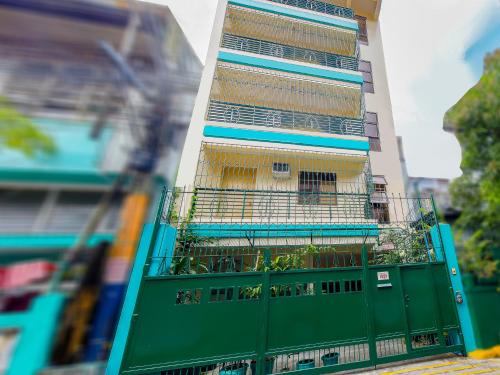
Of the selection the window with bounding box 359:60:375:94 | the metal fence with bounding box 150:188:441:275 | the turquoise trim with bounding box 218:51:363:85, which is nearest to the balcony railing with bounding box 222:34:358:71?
the turquoise trim with bounding box 218:51:363:85

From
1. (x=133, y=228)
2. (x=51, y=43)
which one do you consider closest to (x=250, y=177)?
(x=133, y=228)

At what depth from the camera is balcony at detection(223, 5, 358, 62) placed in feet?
25.7

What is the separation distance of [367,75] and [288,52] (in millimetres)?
4499

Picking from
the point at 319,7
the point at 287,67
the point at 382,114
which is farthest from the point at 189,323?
the point at 319,7

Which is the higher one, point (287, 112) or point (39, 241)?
point (287, 112)

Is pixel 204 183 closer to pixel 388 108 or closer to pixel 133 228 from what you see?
pixel 133 228

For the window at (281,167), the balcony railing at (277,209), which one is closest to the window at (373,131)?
the balcony railing at (277,209)

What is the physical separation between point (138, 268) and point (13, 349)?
1085 mm

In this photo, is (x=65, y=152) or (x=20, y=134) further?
(x=65, y=152)

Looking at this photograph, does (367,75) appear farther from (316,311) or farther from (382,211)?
(316,311)

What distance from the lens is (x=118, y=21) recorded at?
2764 mm

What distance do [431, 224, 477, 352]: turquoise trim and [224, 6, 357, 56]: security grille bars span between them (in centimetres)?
884

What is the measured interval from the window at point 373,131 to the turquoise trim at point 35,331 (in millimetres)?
9730

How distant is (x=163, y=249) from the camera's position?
120 inches
